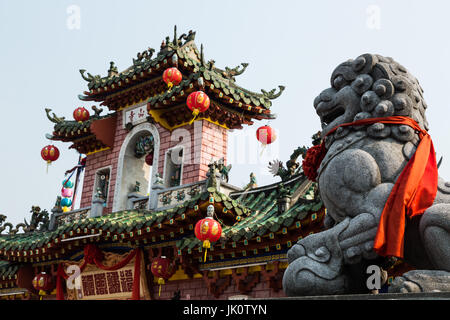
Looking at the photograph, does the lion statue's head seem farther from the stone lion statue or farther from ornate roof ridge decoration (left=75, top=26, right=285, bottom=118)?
ornate roof ridge decoration (left=75, top=26, right=285, bottom=118)

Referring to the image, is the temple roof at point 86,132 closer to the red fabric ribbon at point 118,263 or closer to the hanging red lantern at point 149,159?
the hanging red lantern at point 149,159

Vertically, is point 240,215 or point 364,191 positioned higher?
point 240,215

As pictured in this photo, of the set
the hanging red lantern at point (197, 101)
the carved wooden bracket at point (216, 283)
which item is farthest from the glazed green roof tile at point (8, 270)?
the hanging red lantern at point (197, 101)

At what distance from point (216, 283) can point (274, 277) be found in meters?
1.41

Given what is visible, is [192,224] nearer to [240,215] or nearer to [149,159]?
[240,215]

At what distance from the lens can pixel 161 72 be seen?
13109 millimetres

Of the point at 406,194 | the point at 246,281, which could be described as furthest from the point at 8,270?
the point at 406,194

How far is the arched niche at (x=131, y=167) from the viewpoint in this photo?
42.7 feet

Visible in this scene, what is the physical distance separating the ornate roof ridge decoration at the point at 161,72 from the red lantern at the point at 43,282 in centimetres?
476

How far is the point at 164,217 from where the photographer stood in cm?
981

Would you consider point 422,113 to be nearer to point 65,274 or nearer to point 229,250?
point 229,250
